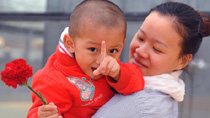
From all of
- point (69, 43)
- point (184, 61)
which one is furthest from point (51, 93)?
point (184, 61)

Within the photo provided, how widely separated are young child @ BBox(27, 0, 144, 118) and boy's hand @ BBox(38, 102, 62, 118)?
21 millimetres

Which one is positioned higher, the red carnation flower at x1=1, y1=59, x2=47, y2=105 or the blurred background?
the red carnation flower at x1=1, y1=59, x2=47, y2=105

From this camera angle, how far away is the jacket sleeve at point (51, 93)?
110cm

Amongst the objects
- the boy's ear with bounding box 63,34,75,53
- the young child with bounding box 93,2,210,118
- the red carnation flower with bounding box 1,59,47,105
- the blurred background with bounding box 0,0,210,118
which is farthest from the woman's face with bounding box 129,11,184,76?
the blurred background with bounding box 0,0,210,118

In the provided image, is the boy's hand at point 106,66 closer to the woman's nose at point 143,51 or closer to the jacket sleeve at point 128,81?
the jacket sleeve at point 128,81

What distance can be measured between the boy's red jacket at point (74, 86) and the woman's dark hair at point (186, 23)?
0.29 metres

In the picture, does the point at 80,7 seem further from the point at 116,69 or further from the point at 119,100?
the point at 119,100

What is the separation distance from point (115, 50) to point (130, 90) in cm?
20

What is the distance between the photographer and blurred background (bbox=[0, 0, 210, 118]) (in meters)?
2.32

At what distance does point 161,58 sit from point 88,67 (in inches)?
14.6

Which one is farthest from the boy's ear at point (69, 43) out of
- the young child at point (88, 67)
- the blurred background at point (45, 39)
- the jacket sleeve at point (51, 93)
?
the blurred background at point (45, 39)

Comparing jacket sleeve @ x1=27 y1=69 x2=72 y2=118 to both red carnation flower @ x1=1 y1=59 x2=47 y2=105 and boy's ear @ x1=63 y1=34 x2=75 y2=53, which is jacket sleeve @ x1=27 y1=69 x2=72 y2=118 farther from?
red carnation flower @ x1=1 y1=59 x2=47 y2=105

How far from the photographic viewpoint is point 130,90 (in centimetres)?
117

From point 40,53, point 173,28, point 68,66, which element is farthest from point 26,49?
point 173,28
